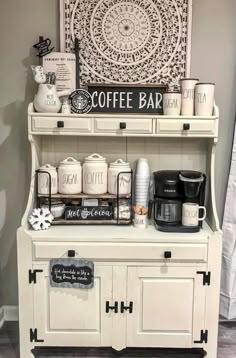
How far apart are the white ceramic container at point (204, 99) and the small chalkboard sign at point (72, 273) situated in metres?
0.95

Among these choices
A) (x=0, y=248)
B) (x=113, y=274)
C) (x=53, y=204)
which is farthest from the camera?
(x=0, y=248)

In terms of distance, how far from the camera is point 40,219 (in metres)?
2.10

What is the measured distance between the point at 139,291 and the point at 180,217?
0.43 metres

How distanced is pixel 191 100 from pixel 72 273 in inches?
41.8

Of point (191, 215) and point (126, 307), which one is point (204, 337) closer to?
point (126, 307)

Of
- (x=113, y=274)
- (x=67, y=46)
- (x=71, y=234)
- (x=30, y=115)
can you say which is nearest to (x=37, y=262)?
(x=71, y=234)

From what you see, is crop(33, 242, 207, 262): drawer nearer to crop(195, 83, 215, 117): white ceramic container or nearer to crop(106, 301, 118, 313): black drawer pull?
crop(106, 301, 118, 313): black drawer pull

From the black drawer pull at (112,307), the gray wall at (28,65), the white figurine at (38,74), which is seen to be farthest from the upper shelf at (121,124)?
the black drawer pull at (112,307)

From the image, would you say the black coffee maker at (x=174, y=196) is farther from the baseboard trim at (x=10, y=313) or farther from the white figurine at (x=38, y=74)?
the baseboard trim at (x=10, y=313)

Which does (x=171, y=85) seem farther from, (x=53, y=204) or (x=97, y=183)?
(x=53, y=204)

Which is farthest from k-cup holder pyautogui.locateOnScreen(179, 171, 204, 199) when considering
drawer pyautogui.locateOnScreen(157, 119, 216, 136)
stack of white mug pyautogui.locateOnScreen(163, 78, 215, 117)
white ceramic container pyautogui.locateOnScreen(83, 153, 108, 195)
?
white ceramic container pyautogui.locateOnScreen(83, 153, 108, 195)

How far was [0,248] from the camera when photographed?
2.52 metres

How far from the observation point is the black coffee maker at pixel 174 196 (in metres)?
2.09

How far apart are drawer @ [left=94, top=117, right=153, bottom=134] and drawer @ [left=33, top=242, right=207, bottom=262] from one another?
576 millimetres
